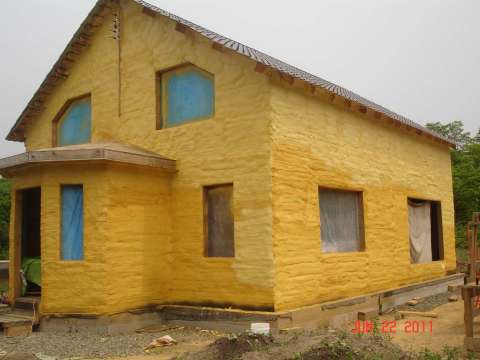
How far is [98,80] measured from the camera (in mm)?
12156

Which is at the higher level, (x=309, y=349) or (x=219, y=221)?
(x=219, y=221)

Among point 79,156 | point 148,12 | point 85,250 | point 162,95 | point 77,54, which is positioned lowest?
point 85,250

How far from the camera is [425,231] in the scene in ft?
47.1

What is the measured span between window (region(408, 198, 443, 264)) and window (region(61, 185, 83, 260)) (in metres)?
8.26

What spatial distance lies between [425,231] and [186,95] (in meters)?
7.93

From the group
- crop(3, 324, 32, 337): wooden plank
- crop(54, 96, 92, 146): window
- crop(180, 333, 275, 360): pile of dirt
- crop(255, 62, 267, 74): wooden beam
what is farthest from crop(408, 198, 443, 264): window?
crop(3, 324, 32, 337): wooden plank

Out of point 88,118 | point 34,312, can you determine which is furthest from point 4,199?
point 34,312

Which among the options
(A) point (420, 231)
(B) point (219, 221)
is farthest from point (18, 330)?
(A) point (420, 231)

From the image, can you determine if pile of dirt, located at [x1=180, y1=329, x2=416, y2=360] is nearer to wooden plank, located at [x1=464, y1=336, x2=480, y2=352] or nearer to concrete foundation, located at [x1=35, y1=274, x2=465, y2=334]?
wooden plank, located at [x1=464, y1=336, x2=480, y2=352]

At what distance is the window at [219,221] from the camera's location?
9.48 meters

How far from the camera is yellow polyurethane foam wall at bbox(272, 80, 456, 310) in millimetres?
9102

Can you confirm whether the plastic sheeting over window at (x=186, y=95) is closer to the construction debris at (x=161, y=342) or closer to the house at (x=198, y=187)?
the house at (x=198, y=187)
